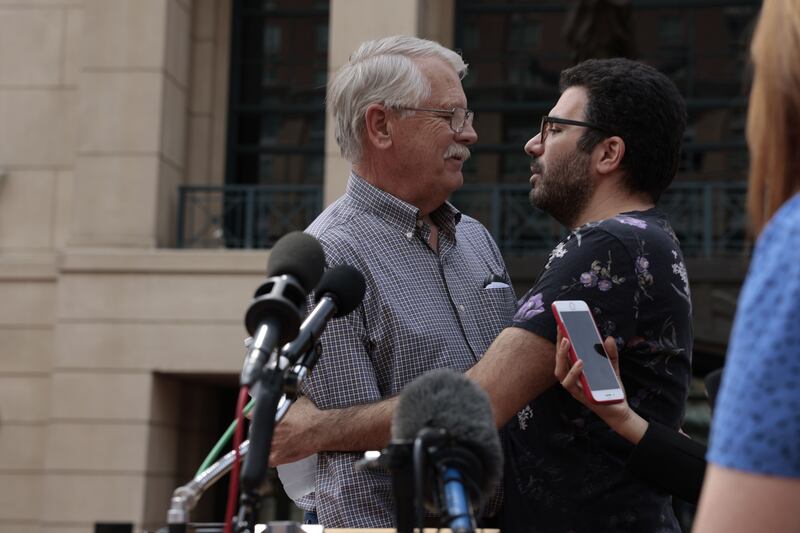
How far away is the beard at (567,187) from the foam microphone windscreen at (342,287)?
1.08m

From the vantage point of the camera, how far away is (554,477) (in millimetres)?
3311

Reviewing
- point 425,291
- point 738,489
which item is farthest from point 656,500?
point 738,489

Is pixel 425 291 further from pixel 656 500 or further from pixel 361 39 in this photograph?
pixel 361 39

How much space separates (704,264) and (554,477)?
1041 cm

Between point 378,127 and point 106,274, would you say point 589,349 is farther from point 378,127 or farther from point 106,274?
point 106,274

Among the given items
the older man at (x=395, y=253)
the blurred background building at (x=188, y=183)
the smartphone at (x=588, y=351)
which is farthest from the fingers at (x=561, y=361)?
the blurred background building at (x=188, y=183)

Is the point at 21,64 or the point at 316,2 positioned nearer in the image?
the point at 21,64

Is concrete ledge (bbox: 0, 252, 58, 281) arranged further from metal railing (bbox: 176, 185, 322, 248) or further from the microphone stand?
the microphone stand

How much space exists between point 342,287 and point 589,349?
73cm

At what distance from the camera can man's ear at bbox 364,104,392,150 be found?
12.9 ft

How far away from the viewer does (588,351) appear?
3061 mm

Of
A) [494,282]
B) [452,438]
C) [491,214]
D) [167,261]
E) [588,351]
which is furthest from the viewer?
[491,214]

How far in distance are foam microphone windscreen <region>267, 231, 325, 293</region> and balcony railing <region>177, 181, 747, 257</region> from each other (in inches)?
466

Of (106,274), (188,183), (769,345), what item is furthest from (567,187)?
(188,183)
